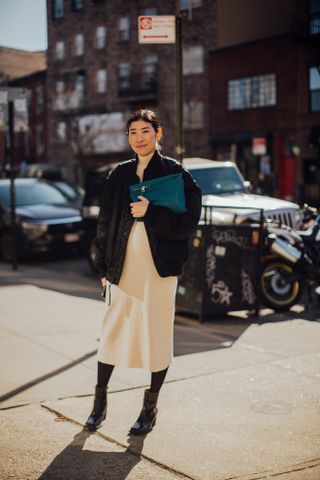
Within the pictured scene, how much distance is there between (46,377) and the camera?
19.0 ft

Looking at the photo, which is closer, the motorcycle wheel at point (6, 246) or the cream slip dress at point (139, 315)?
the cream slip dress at point (139, 315)

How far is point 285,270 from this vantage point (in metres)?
9.12

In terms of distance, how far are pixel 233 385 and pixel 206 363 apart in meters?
0.72

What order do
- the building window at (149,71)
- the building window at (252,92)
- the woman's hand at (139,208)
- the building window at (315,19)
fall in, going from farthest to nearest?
the building window at (149,71) → the building window at (252,92) → the building window at (315,19) → the woman's hand at (139,208)

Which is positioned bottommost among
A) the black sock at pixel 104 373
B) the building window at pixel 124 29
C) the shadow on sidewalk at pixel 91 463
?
the shadow on sidewalk at pixel 91 463

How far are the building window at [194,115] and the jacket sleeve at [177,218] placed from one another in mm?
36570

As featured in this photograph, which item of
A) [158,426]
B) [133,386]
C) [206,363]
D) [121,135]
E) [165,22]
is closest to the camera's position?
[158,426]

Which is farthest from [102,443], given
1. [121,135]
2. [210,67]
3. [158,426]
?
[121,135]

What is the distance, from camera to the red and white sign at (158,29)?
8.77m

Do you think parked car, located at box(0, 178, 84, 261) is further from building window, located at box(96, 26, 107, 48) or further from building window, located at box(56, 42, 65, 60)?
building window, located at box(56, 42, 65, 60)

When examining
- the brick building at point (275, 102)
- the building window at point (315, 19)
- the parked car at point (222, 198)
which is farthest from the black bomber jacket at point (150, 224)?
the building window at point (315, 19)

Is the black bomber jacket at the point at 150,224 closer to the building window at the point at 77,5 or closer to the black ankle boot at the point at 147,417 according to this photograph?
the black ankle boot at the point at 147,417

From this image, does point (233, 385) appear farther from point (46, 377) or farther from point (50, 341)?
point (50, 341)

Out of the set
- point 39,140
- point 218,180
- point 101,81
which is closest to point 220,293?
point 218,180
